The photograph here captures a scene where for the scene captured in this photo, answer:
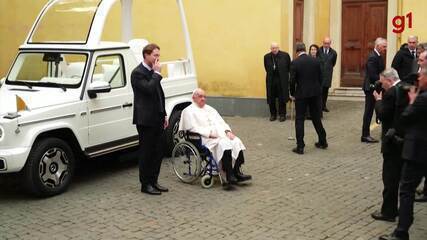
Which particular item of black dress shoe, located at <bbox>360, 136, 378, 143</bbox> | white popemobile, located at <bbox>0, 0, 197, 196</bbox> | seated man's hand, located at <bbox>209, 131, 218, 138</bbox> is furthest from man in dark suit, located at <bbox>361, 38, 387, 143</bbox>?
seated man's hand, located at <bbox>209, 131, 218, 138</bbox>

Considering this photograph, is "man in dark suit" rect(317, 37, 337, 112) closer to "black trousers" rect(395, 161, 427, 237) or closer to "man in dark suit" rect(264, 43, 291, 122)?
"man in dark suit" rect(264, 43, 291, 122)

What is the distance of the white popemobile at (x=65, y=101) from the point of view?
7.21m

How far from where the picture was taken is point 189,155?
8008 mm

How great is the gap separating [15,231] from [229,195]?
261 centimetres

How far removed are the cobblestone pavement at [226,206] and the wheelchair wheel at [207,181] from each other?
8cm

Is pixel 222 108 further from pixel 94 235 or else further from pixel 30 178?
pixel 94 235

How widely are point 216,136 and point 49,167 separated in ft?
7.05

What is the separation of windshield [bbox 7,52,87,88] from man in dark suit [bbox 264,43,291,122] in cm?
587

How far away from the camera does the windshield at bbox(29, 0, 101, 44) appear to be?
857 cm

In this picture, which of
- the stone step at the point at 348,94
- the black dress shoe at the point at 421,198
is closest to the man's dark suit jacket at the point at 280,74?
the stone step at the point at 348,94

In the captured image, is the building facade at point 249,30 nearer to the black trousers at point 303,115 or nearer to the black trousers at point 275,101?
the black trousers at point 275,101

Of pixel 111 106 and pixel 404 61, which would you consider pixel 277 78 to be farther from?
pixel 111 106

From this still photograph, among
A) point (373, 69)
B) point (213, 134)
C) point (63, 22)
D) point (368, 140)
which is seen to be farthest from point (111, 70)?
point (368, 140)

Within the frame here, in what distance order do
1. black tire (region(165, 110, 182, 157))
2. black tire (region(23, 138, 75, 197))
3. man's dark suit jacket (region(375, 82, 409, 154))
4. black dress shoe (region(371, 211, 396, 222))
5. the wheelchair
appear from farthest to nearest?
1. black tire (region(165, 110, 182, 157))
2. the wheelchair
3. black tire (region(23, 138, 75, 197))
4. black dress shoe (region(371, 211, 396, 222))
5. man's dark suit jacket (region(375, 82, 409, 154))
